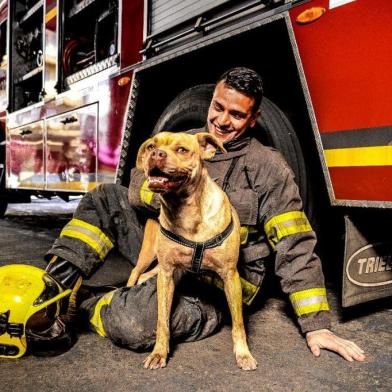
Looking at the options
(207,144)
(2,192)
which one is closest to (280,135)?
(207,144)

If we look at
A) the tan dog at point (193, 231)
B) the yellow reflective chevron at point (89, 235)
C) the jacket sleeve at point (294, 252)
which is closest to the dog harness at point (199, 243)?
the tan dog at point (193, 231)

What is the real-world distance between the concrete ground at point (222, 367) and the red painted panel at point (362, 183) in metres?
0.65

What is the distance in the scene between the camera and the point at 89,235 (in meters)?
1.90

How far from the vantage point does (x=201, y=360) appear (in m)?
1.52

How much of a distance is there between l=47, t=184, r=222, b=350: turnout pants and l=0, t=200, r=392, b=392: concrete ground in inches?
3.0

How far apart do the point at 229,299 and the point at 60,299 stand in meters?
0.67

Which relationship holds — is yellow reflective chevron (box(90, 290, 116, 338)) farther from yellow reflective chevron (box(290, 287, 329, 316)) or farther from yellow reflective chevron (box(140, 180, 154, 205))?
yellow reflective chevron (box(290, 287, 329, 316))

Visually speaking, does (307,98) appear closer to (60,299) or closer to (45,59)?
(60,299)

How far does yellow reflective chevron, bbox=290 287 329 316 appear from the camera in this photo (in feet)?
5.27

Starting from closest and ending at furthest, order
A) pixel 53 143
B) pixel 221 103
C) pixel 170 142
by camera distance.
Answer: pixel 170 142
pixel 221 103
pixel 53 143

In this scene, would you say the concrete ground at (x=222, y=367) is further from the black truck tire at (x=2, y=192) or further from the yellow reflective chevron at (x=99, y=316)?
the black truck tire at (x=2, y=192)

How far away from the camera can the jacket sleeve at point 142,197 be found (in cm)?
182

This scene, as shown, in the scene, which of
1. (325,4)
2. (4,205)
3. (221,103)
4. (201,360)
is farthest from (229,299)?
(4,205)

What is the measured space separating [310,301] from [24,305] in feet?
3.67
